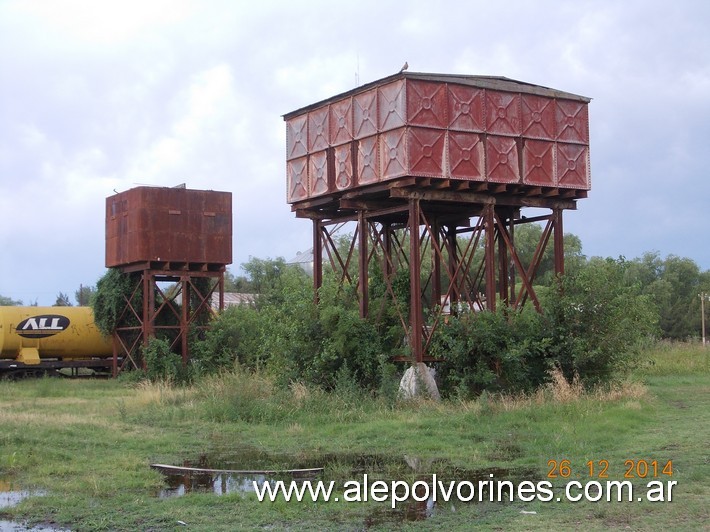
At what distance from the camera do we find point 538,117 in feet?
79.9

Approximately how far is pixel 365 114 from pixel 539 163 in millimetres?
4905

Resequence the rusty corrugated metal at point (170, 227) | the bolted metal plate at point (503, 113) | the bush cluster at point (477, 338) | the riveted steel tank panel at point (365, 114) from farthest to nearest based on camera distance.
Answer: the rusty corrugated metal at point (170, 227) < the bolted metal plate at point (503, 113) < the riveted steel tank panel at point (365, 114) < the bush cluster at point (477, 338)

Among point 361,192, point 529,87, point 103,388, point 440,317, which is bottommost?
point 103,388

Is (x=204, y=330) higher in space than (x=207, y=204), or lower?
lower

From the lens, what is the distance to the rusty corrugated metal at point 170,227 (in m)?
35.1

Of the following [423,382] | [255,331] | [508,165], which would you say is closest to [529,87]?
[508,165]

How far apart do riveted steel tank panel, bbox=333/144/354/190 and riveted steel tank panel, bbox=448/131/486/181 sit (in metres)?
2.79

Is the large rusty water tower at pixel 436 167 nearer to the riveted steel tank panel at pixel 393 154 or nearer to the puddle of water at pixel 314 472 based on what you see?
the riveted steel tank panel at pixel 393 154

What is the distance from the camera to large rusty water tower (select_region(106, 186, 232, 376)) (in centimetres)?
3522

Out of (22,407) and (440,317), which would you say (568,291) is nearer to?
(440,317)

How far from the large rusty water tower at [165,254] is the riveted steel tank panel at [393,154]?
50.0 feet

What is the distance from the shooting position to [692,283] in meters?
69.2

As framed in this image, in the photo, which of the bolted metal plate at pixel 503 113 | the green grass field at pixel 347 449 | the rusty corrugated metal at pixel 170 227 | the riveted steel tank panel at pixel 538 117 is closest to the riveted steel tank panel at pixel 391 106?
the bolted metal plate at pixel 503 113

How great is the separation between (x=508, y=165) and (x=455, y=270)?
3.07m
